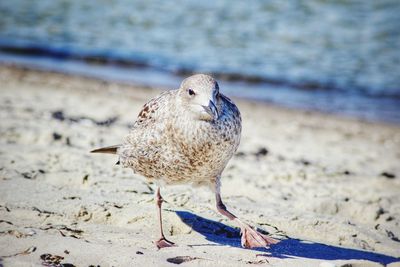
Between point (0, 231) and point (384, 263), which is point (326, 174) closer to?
point (384, 263)

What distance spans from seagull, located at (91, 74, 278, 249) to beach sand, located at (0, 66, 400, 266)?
280 mm

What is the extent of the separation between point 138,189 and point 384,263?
2.32m

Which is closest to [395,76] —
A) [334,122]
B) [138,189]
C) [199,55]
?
[334,122]

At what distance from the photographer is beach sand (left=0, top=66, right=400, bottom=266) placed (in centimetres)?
389

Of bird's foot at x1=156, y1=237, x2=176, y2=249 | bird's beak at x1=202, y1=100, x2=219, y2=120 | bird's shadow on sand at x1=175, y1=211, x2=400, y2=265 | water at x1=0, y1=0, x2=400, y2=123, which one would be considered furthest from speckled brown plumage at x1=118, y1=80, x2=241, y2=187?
water at x1=0, y1=0, x2=400, y2=123

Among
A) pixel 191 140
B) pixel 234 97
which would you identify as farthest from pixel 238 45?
pixel 191 140

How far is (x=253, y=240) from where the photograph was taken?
4.09 metres

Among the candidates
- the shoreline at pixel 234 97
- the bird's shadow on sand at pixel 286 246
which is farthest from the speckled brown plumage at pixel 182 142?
the shoreline at pixel 234 97

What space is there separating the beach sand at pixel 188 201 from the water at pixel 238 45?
3.72m

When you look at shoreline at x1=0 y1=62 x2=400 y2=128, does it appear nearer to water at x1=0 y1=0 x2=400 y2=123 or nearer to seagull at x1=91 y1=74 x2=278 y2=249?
water at x1=0 y1=0 x2=400 y2=123

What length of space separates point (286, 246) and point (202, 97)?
1.40 metres

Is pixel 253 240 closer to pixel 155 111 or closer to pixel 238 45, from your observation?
pixel 155 111

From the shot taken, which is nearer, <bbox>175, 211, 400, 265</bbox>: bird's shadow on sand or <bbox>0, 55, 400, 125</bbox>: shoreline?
<bbox>175, 211, 400, 265</bbox>: bird's shadow on sand

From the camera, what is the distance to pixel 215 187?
14.7 feet
